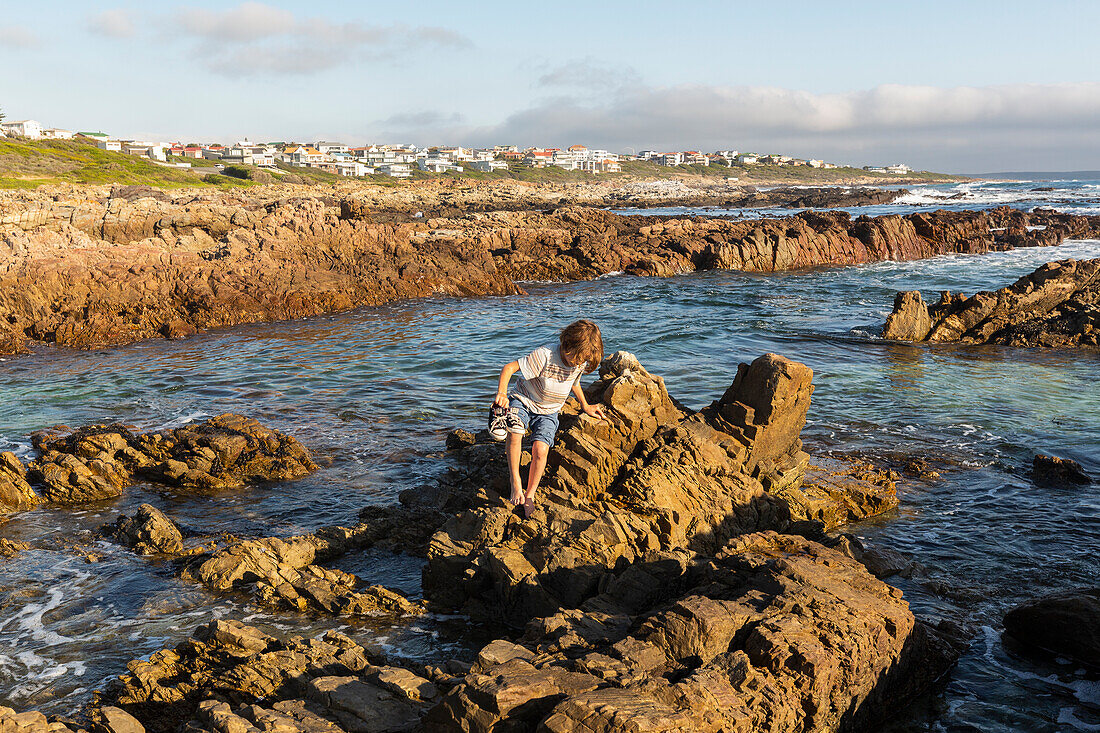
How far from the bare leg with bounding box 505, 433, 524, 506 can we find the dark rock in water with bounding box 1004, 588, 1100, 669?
14.0 feet

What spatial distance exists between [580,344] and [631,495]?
1.64 m

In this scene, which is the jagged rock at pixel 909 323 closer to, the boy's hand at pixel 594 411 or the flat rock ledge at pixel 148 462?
the boy's hand at pixel 594 411

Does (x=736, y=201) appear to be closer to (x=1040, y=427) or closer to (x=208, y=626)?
(x=1040, y=427)

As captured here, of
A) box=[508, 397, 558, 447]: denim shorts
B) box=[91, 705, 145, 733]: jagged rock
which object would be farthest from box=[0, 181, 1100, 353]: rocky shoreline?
box=[91, 705, 145, 733]: jagged rock

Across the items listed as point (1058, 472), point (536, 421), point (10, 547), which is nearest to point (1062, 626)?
point (536, 421)

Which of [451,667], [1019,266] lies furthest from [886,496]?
[1019,266]

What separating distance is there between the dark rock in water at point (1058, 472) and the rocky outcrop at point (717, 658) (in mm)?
5235

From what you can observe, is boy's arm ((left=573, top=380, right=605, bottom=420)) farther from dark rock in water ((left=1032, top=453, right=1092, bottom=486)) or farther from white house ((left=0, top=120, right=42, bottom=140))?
white house ((left=0, top=120, right=42, bottom=140))

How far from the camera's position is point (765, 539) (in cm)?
668

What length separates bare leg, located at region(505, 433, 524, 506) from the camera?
7086mm

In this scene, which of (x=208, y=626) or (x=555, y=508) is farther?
(x=555, y=508)

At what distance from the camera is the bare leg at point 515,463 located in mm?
7086

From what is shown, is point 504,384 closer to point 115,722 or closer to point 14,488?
point 115,722

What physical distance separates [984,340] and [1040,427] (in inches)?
309
